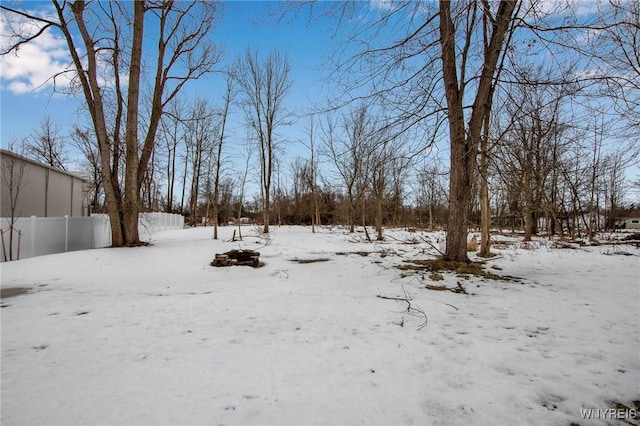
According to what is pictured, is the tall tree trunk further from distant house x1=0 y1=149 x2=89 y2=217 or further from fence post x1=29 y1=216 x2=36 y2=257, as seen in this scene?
distant house x1=0 y1=149 x2=89 y2=217

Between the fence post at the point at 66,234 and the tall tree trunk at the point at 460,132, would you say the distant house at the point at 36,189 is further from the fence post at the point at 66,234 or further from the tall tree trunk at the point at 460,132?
the tall tree trunk at the point at 460,132

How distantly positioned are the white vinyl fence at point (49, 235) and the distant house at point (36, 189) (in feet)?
1.82

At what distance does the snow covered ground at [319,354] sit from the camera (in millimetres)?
1778

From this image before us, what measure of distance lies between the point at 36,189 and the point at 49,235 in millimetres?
5475

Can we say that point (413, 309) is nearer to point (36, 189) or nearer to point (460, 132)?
point (460, 132)

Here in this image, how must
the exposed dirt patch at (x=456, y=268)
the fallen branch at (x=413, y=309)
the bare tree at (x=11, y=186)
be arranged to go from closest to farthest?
the fallen branch at (x=413, y=309)
the exposed dirt patch at (x=456, y=268)
the bare tree at (x=11, y=186)

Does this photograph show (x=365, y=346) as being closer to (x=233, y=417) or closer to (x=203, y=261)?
(x=233, y=417)

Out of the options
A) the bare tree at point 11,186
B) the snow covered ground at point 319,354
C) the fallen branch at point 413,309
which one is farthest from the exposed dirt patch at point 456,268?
the bare tree at point 11,186

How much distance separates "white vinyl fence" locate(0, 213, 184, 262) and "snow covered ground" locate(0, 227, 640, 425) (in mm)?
4934

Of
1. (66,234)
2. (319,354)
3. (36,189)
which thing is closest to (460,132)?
(319,354)

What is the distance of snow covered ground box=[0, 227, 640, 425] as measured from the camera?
5.83ft

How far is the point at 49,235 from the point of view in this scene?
966 cm

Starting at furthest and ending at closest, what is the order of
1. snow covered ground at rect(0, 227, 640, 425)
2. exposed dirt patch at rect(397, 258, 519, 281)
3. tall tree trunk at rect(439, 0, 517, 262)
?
tall tree trunk at rect(439, 0, 517, 262)
exposed dirt patch at rect(397, 258, 519, 281)
snow covered ground at rect(0, 227, 640, 425)

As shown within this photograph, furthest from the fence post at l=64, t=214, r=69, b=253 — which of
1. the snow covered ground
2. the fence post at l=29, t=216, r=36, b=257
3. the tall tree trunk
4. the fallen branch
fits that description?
the tall tree trunk
